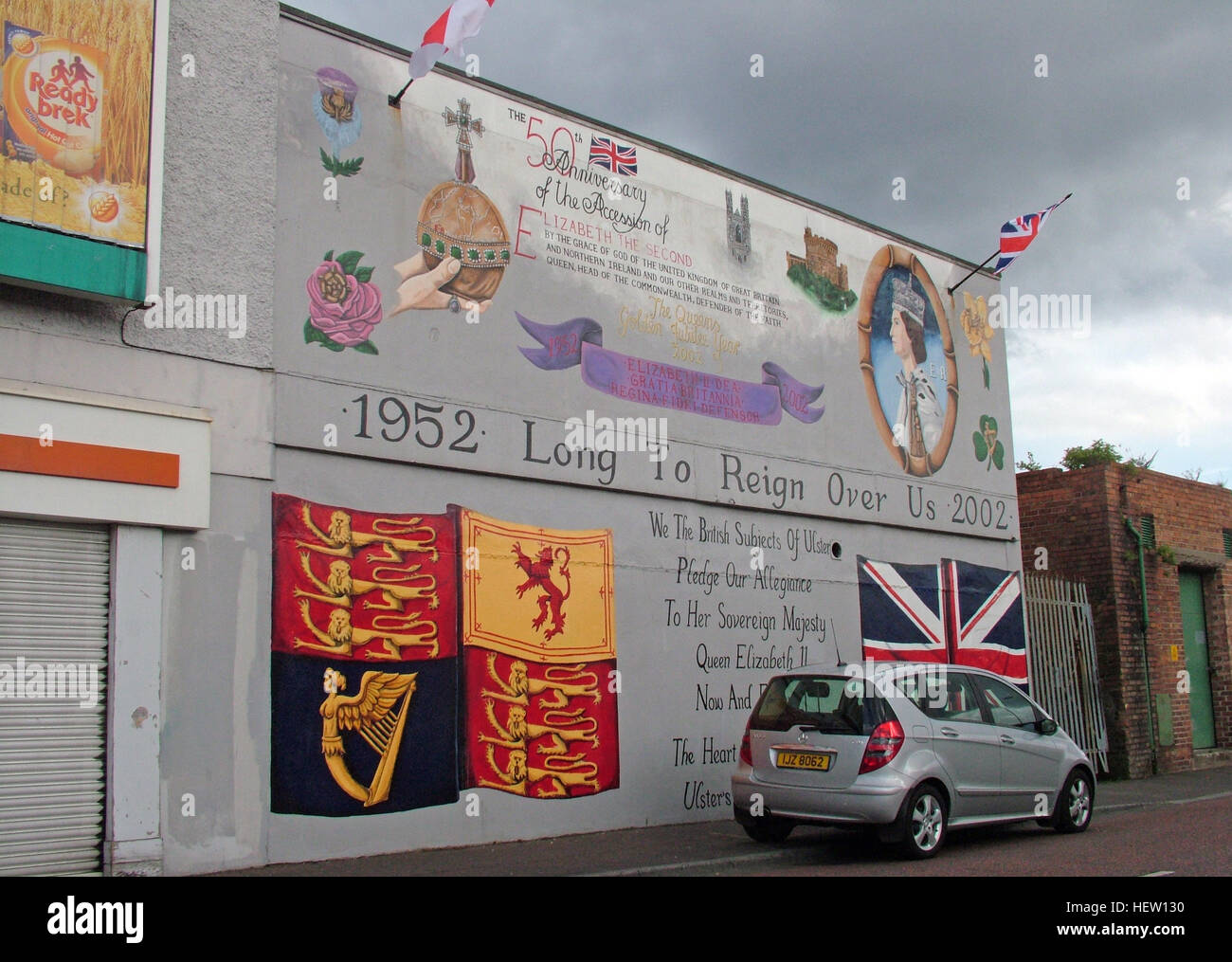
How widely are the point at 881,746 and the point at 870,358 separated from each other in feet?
23.9

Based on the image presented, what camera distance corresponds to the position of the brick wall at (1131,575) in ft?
57.6

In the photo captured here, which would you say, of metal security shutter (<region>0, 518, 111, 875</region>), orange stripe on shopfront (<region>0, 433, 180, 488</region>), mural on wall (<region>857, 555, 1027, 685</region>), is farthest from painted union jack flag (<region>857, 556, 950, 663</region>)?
metal security shutter (<region>0, 518, 111, 875</region>)

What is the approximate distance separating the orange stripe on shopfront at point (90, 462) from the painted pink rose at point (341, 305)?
187 centimetres

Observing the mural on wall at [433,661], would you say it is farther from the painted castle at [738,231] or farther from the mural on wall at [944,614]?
the mural on wall at [944,614]

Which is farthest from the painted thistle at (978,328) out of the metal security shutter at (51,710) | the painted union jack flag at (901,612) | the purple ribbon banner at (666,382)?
the metal security shutter at (51,710)

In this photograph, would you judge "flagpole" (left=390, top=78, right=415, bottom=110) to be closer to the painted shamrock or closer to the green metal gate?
the painted shamrock

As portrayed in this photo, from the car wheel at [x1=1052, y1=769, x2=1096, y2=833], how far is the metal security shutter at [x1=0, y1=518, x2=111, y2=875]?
8349mm

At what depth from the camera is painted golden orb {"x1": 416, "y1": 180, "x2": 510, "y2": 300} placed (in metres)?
11.0

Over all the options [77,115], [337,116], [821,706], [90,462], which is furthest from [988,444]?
[77,115]

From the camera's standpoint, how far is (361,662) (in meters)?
9.79

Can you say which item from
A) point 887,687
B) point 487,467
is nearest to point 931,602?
point 887,687

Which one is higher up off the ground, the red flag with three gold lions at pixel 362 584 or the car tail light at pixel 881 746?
the red flag with three gold lions at pixel 362 584

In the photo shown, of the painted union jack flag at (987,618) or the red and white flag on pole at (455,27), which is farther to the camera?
the painted union jack flag at (987,618)
